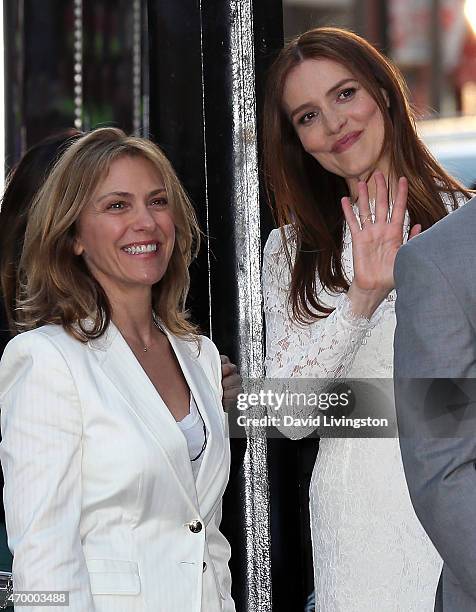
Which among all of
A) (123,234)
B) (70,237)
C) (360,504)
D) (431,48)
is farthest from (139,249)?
(431,48)

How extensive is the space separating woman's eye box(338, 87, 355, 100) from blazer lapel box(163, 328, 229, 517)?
0.62 meters

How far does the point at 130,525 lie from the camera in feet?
7.02

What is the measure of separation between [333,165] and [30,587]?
3.62ft

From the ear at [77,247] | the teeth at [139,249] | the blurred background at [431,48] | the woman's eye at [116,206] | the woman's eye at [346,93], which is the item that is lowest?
the teeth at [139,249]

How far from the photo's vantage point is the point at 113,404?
2176 millimetres

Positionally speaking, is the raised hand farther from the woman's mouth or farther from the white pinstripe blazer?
the white pinstripe blazer

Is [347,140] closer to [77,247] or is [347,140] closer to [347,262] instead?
[347,262]

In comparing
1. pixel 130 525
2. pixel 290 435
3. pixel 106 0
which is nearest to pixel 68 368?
pixel 130 525

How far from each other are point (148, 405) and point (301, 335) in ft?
1.45

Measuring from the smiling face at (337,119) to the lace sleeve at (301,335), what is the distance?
0.83 ft

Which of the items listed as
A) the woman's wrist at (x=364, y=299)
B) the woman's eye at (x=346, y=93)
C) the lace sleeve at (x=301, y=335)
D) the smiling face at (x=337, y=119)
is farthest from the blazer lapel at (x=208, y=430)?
the woman's eye at (x=346, y=93)

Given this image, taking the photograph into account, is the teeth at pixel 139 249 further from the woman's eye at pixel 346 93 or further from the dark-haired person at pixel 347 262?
the woman's eye at pixel 346 93

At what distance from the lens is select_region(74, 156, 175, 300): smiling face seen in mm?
2410

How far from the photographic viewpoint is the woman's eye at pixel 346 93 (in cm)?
255
